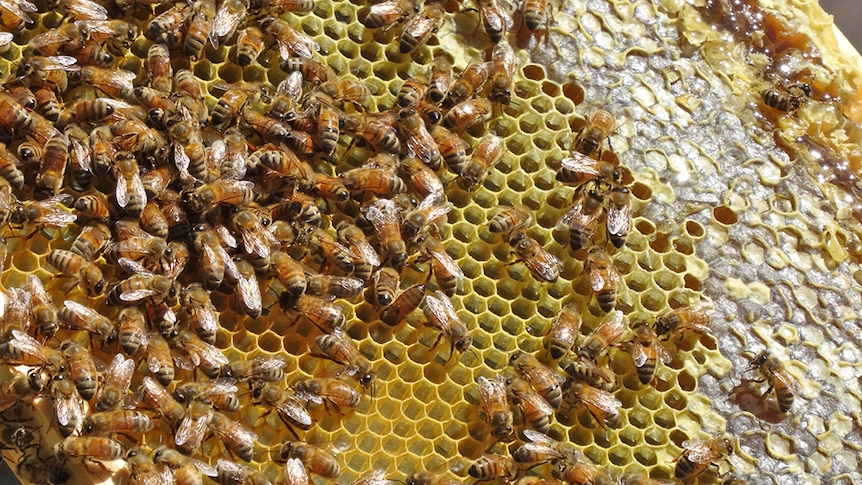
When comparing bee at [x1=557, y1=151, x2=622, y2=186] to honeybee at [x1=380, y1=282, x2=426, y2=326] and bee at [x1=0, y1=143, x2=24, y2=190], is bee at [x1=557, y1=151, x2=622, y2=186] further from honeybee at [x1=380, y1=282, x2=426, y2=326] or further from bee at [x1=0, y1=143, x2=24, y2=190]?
bee at [x1=0, y1=143, x2=24, y2=190]

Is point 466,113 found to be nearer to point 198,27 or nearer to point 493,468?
point 198,27

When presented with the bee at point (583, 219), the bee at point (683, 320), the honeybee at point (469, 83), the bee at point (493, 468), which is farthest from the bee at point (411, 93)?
the bee at point (493, 468)

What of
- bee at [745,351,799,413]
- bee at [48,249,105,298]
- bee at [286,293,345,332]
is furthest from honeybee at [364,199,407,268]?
bee at [745,351,799,413]

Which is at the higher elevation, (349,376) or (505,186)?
(505,186)

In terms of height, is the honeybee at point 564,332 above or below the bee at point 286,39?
below

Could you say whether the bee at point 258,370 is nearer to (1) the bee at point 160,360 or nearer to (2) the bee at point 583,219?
(1) the bee at point 160,360

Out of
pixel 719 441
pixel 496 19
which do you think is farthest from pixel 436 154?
pixel 719 441

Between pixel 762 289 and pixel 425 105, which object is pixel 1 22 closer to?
pixel 425 105
